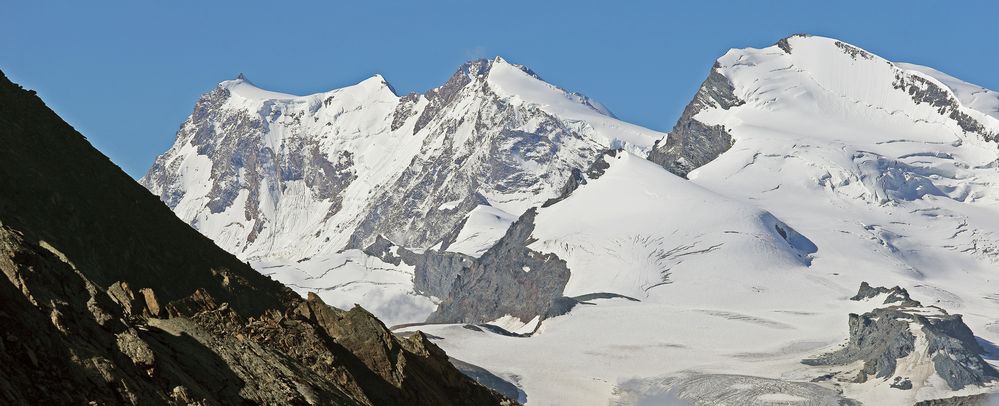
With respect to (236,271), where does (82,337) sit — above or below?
below

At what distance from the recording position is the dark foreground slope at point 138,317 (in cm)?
3541

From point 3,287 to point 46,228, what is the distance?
3236cm

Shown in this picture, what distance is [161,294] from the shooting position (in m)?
69.4

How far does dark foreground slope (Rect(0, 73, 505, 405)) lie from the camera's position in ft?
116

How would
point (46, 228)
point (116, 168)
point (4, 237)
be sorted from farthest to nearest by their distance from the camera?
point (116, 168)
point (46, 228)
point (4, 237)

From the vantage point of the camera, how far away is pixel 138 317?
46.2 meters

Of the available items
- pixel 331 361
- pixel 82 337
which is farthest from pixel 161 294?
pixel 82 337

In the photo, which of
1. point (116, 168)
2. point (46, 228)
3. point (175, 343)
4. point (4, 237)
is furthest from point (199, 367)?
point (116, 168)

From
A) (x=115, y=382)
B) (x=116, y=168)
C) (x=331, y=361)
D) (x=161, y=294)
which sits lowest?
(x=115, y=382)

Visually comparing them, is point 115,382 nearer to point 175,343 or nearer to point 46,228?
point 175,343

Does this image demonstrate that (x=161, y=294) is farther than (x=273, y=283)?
No

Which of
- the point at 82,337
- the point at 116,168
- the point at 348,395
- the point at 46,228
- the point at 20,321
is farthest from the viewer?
the point at 116,168

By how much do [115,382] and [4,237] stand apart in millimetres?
6686

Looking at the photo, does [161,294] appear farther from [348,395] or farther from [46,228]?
[348,395]
